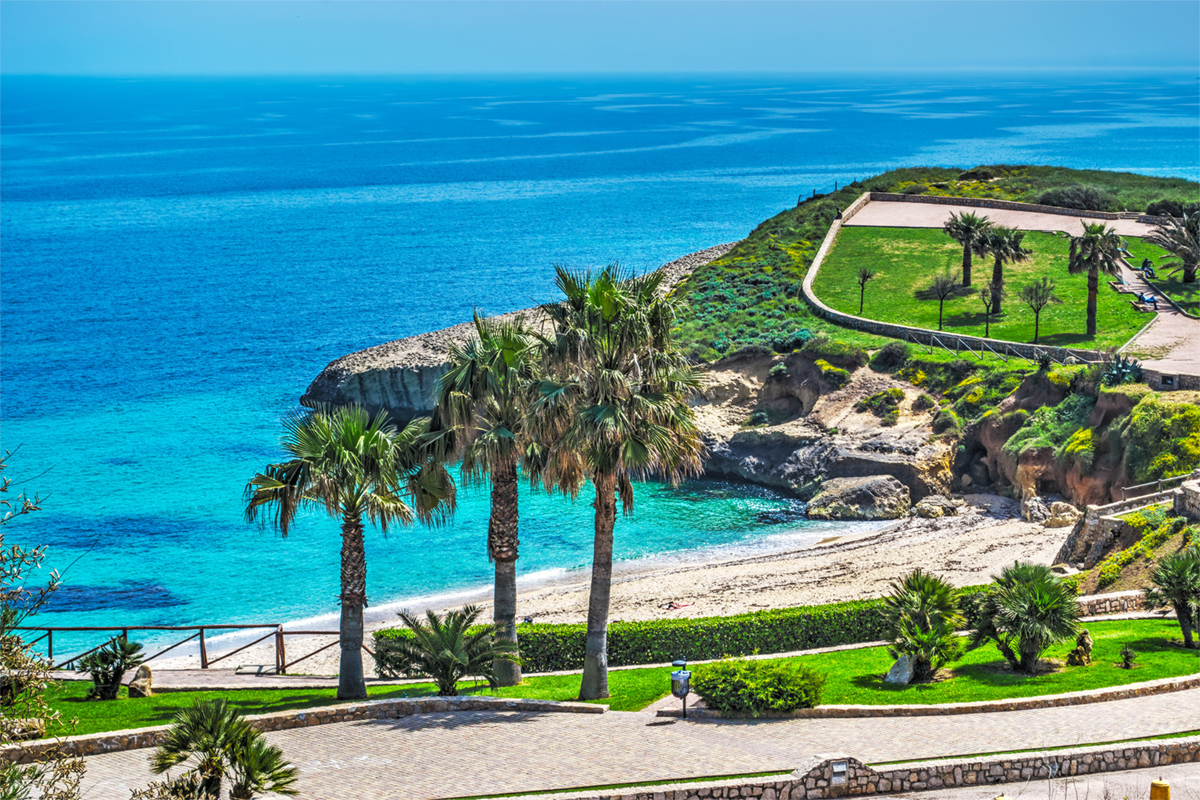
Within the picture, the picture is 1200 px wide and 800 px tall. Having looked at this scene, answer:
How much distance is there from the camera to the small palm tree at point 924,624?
22.6 meters

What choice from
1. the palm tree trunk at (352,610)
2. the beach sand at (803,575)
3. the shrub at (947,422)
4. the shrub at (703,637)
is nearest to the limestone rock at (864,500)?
the beach sand at (803,575)

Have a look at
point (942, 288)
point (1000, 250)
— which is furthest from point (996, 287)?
point (942, 288)

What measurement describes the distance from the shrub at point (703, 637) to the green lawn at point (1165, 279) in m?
37.6

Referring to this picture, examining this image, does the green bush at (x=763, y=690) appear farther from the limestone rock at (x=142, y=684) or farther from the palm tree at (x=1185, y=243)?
the palm tree at (x=1185, y=243)

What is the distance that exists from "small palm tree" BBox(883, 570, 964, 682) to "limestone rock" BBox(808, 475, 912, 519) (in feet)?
75.1

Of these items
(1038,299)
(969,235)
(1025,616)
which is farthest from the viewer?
(969,235)

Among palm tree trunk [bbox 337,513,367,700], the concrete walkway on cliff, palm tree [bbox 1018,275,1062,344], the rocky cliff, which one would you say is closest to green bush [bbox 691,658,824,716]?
palm tree trunk [bbox 337,513,367,700]

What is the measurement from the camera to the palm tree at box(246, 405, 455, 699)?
2245 cm

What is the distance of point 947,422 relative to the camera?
50.2 meters

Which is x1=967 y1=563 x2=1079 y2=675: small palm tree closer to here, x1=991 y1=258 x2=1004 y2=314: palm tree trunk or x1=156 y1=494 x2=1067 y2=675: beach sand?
x1=156 y1=494 x2=1067 y2=675: beach sand

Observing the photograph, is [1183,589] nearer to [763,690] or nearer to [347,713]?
[763,690]

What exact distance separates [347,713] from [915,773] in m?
9.77

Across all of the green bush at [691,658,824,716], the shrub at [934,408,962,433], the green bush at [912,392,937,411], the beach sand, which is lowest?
the beach sand

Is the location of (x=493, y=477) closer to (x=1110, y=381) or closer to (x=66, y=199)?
(x=1110, y=381)
